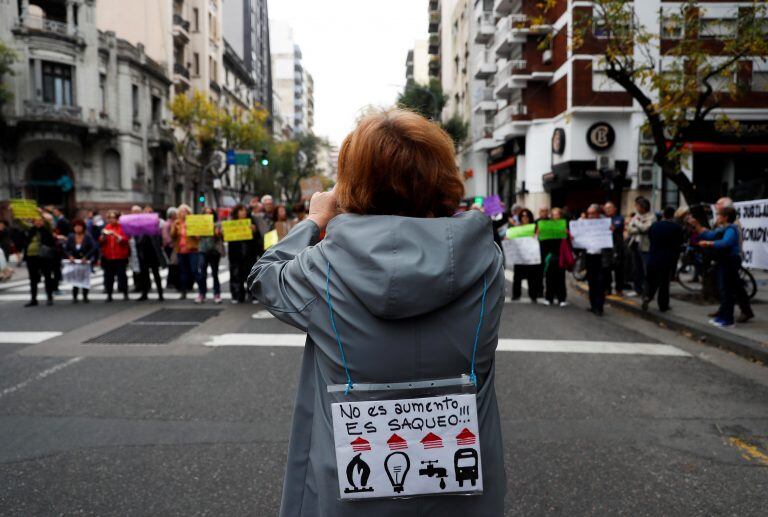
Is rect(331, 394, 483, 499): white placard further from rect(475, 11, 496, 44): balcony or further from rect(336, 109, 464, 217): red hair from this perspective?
rect(475, 11, 496, 44): balcony

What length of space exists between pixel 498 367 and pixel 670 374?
5.68ft

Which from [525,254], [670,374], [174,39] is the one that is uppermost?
[174,39]

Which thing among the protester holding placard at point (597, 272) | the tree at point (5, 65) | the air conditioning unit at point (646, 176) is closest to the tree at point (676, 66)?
the protester holding placard at point (597, 272)

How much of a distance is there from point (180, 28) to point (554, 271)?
42.9 meters

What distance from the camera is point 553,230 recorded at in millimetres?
11914

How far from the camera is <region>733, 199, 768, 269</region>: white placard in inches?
347

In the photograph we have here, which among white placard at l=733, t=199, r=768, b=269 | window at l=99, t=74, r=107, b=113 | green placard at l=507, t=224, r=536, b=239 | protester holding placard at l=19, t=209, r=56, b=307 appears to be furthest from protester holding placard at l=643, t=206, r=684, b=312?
window at l=99, t=74, r=107, b=113

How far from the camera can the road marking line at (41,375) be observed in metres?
5.68

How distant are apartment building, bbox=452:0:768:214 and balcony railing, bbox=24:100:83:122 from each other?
930 inches

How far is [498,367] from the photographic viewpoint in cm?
653

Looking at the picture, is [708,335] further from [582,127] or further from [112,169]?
[112,169]

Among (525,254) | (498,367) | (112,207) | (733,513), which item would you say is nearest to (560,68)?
(525,254)

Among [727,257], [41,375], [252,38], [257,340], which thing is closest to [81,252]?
[257,340]

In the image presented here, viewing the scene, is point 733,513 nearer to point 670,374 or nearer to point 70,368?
point 670,374
